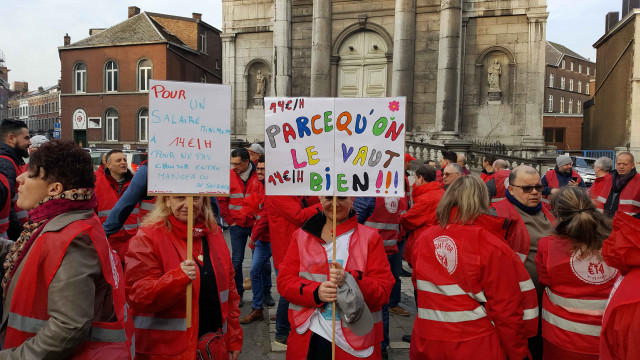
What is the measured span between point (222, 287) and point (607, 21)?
42306mm

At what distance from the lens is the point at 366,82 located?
72.8 ft

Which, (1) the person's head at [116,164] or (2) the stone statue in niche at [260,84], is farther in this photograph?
(2) the stone statue in niche at [260,84]

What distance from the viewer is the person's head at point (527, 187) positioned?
397cm

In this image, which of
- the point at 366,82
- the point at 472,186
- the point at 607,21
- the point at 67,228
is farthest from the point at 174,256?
the point at 607,21

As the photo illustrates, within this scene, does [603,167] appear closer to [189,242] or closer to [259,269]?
[259,269]

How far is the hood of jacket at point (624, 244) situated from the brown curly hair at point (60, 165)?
9.00 ft

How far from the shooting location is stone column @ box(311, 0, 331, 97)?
2142 centimetres

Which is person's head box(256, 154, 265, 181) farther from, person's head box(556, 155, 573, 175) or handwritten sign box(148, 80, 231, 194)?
person's head box(556, 155, 573, 175)

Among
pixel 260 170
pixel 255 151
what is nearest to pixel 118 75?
pixel 255 151

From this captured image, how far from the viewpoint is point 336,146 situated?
11.5 ft

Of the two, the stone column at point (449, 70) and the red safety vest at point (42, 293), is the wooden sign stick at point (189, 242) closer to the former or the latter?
the red safety vest at point (42, 293)

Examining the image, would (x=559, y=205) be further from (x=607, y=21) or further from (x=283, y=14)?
(x=607, y=21)

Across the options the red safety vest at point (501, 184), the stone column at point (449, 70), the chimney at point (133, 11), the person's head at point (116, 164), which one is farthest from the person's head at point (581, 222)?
the chimney at point (133, 11)

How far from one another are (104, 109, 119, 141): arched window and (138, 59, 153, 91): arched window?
3.02 metres
